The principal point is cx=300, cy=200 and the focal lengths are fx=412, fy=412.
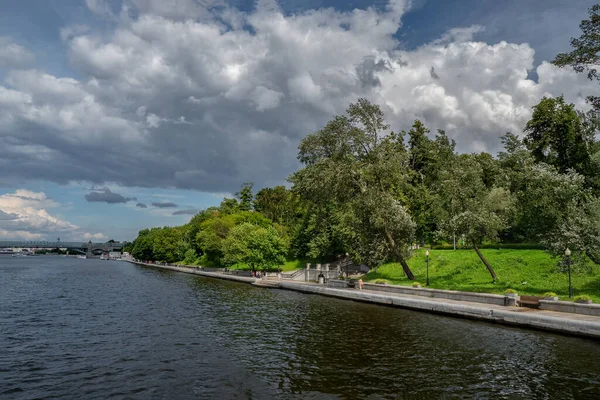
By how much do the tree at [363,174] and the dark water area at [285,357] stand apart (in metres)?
14.1

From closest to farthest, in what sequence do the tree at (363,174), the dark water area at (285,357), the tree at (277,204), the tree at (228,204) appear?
1. the dark water area at (285,357)
2. the tree at (363,174)
3. the tree at (277,204)
4. the tree at (228,204)

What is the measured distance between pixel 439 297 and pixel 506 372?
63.1 feet

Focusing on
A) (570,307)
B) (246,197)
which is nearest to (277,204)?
(246,197)

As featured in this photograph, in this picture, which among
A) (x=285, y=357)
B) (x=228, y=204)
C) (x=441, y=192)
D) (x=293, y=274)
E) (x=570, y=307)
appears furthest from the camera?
(x=228, y=204)

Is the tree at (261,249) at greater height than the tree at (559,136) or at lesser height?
lesser

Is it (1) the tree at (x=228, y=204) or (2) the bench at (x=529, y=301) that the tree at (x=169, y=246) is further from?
(2) the bench at (x=529, y=301)

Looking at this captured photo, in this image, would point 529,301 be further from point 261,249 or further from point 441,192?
point 261,249

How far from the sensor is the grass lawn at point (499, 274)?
3544 cm

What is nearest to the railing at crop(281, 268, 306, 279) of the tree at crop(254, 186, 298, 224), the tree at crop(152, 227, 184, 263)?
the tree at crop(254, 186, 298, 224)

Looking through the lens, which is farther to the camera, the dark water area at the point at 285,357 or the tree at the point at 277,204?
the tree at the point at 277,204

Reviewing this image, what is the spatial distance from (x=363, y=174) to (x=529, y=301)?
21770mm

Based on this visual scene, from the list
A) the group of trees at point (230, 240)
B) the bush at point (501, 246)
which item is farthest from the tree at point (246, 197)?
the bush at point (501, 246)

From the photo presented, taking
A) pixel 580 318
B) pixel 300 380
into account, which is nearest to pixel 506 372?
pixel 300 380

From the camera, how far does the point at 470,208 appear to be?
4103 cm
